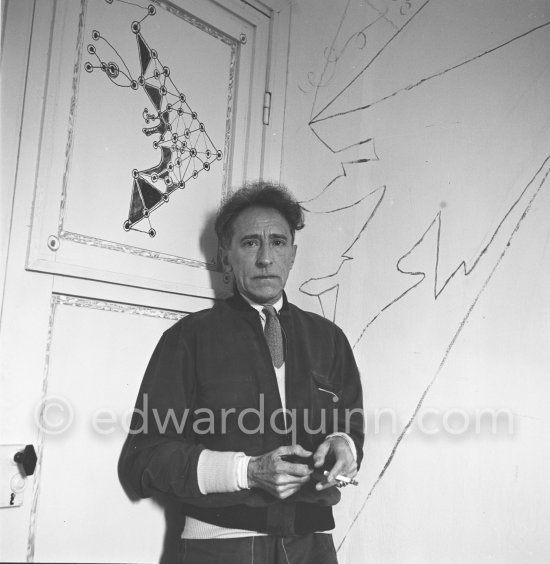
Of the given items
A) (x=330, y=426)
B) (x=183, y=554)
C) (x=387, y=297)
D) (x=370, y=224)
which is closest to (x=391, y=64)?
(x=370, y=224)

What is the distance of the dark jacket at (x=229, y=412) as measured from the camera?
1.42m

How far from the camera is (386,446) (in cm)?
163

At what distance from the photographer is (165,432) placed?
4.81 feet

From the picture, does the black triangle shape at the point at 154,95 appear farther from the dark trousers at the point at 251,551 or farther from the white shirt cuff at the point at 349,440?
the dark trousers at the point at 251,551

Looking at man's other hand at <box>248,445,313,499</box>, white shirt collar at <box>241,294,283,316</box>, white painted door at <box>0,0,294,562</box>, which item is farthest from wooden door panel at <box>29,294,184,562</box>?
man's other hand at <box>248,445,313,499</box>

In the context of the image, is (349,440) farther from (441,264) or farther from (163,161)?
(163,161)

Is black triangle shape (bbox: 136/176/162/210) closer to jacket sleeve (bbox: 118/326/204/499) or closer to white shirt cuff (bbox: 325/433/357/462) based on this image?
jacket sleeve (bbox: 118/326/204/499)

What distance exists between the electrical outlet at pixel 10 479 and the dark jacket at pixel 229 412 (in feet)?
0.78

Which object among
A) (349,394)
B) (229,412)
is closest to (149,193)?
(229,412)

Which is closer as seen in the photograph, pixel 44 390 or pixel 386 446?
pixel 44 390

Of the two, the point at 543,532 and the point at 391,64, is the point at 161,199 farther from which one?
the point at 543,532

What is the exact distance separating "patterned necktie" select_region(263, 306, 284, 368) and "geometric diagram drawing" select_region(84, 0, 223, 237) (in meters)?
0.36

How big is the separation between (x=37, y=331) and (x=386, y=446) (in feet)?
2.83

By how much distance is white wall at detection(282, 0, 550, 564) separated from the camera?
4.83 feet
